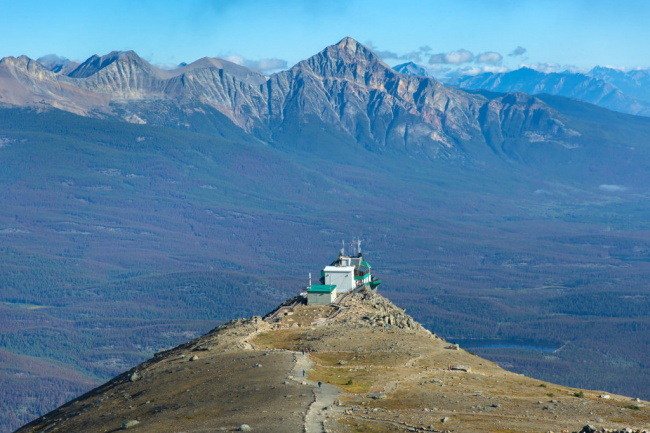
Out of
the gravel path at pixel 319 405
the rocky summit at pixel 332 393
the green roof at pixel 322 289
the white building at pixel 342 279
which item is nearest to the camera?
the gravel path at pixel 319 405

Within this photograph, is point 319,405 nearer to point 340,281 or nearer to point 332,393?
point 332,393

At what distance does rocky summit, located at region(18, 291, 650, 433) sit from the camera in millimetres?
52469

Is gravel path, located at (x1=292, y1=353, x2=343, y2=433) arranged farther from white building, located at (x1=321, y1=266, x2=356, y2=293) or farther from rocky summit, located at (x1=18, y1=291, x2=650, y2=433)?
white building, located at (x1=321, y1=266, x2=356, y2=293)

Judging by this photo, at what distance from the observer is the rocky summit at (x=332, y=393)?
172 ft

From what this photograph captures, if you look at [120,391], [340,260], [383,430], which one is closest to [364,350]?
[120,391]

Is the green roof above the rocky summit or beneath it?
above

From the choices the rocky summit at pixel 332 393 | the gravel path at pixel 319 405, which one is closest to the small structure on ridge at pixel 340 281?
the rocky summit at pixel 332 393

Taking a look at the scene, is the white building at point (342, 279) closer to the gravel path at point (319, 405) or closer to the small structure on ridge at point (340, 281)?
the small structure on ridge at point (340, 281)

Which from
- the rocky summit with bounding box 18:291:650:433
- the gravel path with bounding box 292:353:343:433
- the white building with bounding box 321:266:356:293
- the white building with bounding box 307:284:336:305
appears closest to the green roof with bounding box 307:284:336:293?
the white building with bounding box 307:284:336:305

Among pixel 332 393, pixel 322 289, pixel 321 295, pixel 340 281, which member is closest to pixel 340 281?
pixel 340 281

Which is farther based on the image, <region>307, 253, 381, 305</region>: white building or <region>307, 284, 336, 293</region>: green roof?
<region>307, 253, 381, 305</region>: white building

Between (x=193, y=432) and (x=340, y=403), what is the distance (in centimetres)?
944

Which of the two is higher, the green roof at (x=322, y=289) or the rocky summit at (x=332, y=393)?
the green roof at (x=322, y=289)

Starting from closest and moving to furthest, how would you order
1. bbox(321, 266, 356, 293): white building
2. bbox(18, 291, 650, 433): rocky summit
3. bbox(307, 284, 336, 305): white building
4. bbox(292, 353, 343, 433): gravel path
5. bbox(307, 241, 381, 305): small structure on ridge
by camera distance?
bbox(292, 353, 343, 433): gravel path < bbox(18, 291, 650, 433): rocky summit < bbox(307, 284, 336, 305): white building < bbox(307, 241, 381, 305): small structure on ridge < bbox(321, 266, 356, 293): white building
